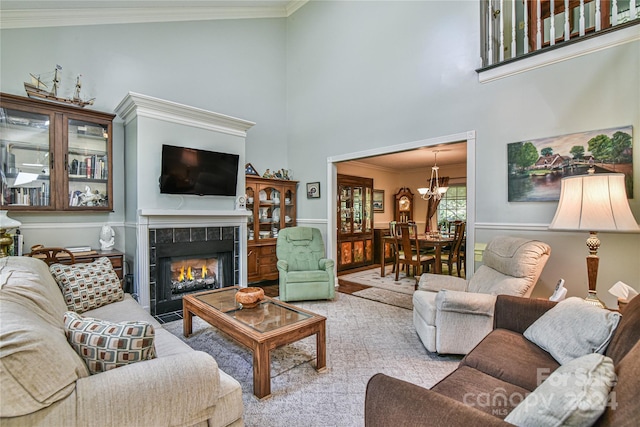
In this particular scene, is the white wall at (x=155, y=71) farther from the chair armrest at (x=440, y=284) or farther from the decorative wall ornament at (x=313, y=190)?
the chair armrest at (x=440, y=284)

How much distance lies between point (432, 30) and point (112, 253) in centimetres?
484

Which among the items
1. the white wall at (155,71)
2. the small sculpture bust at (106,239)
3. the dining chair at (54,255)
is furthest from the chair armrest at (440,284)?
the small sculpture bust at (106,239)

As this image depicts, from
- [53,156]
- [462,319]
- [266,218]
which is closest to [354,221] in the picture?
[266,218]

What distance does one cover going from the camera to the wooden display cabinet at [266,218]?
4859 mm

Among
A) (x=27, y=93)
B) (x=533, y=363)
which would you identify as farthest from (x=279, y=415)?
(x=27, y=93)

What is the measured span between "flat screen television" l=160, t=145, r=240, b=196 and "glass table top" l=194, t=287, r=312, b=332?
1.57 meters

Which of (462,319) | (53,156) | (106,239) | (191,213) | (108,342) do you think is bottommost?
(462,319)

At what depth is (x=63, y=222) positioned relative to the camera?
347 centimetres

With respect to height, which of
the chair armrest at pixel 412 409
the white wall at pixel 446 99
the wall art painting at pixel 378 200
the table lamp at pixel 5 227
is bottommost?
the chair armrest at pixel 412 409

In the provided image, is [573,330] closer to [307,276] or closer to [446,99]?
[307,276]

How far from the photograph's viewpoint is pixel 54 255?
118 inches

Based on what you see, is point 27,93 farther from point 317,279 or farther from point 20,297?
point 317,279

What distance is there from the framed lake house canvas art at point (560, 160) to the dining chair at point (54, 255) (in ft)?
15.5

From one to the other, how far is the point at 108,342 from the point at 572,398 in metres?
1.60
